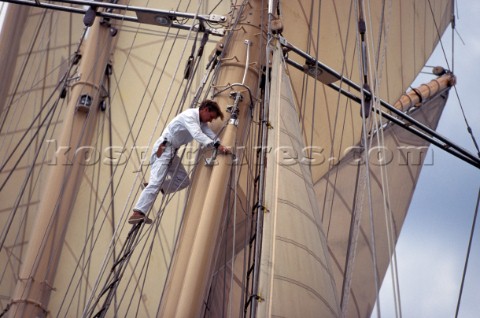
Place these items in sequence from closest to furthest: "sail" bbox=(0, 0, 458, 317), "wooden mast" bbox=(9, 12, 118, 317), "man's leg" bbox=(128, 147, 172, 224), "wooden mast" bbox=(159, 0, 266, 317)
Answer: "wooden mast" bbox=(159, 0, 266, 317), "man's leg" bbox=(128, 147, 172, 224), "sail" bbox=(0, 0, 458, 317), "wooden mast" bbox=(9, 12, 118, 317)

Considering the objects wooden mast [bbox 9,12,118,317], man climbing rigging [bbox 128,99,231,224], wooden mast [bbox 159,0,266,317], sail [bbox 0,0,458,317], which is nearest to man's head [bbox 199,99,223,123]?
man climbing rigging [bbox 128,99,231,224]

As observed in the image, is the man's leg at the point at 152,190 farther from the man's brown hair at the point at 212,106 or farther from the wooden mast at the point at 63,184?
the wooden mast at the point at 63,184

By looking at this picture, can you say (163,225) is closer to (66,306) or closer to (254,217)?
(66,306)

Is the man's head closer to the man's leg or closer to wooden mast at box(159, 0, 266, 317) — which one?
wooden mast at box(159, 0, 266, 317)

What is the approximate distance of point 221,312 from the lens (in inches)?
388

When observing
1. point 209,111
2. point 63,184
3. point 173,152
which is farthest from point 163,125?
point 209,111

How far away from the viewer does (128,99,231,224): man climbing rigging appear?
8320 mm

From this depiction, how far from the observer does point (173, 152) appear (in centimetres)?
861

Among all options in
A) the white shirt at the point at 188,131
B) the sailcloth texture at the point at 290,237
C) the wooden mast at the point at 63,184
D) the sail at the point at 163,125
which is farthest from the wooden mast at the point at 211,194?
the wooden mast at the point at 63,184

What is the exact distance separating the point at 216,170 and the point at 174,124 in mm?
548

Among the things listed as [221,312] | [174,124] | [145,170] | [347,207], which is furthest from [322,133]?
[174,124]

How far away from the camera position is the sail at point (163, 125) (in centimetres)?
986

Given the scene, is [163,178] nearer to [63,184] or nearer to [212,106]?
[212,106]

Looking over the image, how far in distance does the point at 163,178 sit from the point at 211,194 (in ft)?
1.82
